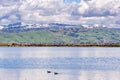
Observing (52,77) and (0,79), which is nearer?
(0,79)

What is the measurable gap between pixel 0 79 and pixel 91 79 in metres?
13.4

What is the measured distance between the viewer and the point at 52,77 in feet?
194

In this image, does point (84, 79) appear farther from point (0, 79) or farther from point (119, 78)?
point (0, 79)

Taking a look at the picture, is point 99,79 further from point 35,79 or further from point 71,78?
point 35,79

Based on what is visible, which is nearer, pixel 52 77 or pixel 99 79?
pixel 99 79

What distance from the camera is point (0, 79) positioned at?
5541 cm

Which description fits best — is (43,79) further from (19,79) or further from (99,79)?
(99,79)

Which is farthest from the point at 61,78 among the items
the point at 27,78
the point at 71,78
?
the point at 27,78

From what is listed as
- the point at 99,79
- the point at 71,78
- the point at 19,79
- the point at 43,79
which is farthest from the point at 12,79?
the point at 99,79

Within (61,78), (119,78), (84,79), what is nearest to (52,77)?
(61,78)

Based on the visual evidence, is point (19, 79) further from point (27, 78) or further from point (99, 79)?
point (99, 79)

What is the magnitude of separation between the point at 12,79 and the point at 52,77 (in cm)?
649

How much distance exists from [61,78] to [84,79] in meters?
3.73

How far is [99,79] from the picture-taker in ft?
180
